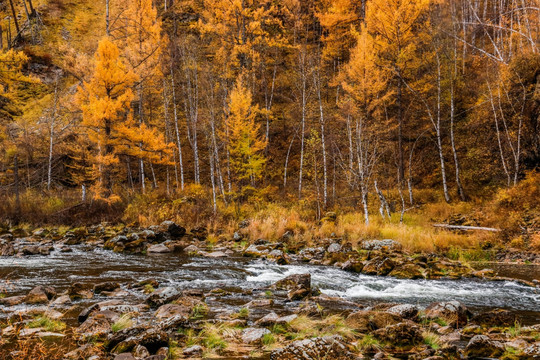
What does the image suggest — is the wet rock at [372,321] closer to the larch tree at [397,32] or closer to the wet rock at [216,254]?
the wet rock at [216,254]

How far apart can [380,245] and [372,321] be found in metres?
8.28

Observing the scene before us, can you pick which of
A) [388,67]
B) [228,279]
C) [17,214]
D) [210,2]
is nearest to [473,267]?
[228,279]

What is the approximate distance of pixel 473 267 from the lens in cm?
1088

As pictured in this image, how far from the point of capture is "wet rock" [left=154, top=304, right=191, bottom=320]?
18.6 feet

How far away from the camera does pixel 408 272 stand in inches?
386

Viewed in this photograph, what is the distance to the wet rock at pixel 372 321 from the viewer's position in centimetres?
532

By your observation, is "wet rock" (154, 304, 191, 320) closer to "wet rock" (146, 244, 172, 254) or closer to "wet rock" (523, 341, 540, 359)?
"wet rock" (523, 341, 540, 359)

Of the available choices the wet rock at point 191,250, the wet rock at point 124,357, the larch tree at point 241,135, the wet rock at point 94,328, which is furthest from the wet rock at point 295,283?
the larch tree at point 241,135

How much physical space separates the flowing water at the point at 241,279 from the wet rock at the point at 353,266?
26 cm

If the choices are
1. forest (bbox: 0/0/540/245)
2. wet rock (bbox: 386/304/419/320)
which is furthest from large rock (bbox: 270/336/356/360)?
forest (bbox: 0/0/540/245)

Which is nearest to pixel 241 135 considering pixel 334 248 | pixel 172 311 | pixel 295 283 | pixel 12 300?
pixel 334 248

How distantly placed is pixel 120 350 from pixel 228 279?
5.02m

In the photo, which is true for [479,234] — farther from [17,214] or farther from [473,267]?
[17,214]

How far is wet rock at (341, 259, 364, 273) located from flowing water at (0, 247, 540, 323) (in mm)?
257
